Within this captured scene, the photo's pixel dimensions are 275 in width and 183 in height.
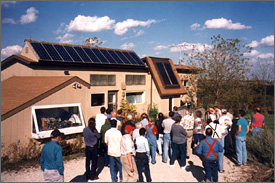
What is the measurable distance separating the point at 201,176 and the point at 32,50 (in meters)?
10.1

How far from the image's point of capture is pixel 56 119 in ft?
31.1

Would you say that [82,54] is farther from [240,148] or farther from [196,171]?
[240,148]

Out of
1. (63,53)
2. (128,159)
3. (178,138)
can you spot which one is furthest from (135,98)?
(128,159)

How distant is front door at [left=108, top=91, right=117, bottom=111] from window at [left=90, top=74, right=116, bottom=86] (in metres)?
0.61

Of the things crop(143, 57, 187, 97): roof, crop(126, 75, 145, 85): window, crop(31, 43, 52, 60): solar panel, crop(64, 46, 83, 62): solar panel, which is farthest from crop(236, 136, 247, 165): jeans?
crop(31, 43, 52, 60): solar panel

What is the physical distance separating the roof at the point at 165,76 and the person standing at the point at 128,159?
34.8ft

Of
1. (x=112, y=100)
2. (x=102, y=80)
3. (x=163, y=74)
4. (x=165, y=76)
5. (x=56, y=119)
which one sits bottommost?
(x=56, y=119)

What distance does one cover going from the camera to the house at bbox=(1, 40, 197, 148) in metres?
8.62

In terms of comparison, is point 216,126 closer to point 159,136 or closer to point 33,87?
point 159,136

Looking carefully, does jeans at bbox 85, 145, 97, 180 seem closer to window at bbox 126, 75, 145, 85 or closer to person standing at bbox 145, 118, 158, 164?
person standing at bbox 145, 118, 158, 164

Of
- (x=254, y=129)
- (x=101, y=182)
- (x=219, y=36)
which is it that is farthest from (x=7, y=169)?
(x=219, y=36)

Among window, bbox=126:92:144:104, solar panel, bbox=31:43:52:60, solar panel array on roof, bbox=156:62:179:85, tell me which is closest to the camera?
solar panel, bbox=31:43:52:60

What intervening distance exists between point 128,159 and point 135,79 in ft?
34.0

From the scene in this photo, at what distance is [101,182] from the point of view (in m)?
7.11
